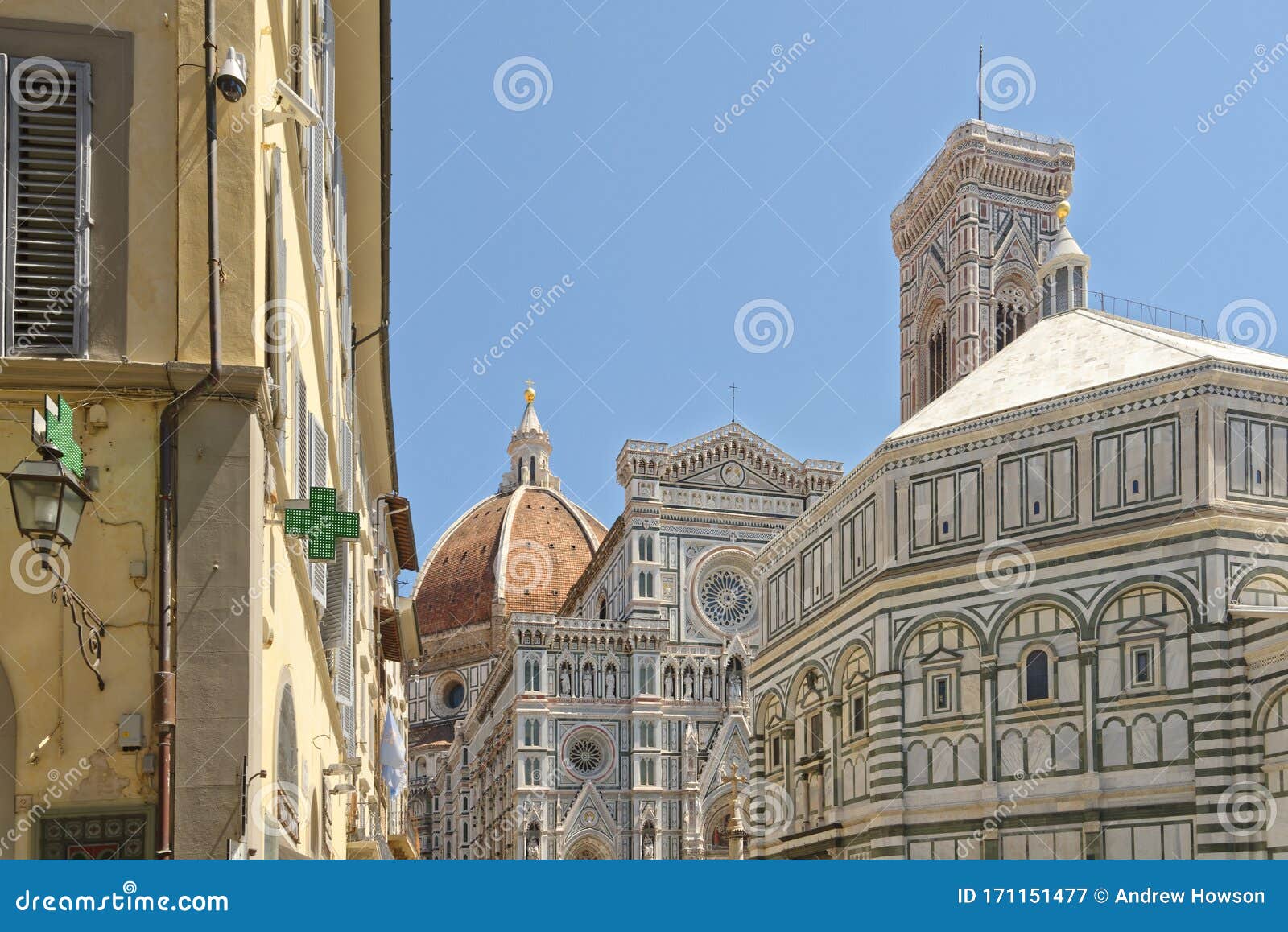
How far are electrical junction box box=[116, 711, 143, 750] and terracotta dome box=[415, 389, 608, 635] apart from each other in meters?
109

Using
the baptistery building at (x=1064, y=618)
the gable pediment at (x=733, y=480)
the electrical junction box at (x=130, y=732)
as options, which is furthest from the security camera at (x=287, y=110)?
the gable pediment at (x=733, y=480)

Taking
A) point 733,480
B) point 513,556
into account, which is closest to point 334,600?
point 733,480

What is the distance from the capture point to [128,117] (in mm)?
9844

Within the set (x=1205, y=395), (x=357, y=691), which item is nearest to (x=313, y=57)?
(x=357, y=691)

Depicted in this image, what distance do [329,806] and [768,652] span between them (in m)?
22.2

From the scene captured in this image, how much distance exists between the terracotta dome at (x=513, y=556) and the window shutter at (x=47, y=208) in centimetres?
10842

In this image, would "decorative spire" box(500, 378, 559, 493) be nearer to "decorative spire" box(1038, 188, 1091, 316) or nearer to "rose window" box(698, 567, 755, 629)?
"rose window" box(698, 567, 755, 629)

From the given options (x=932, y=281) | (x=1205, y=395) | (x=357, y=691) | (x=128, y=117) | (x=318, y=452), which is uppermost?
(x=932, y=281)

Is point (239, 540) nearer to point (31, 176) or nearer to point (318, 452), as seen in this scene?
point (31, 176)

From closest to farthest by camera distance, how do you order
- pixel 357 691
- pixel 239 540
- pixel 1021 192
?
pixel 239 540 → pixel 357 691 → pixel 1021 192

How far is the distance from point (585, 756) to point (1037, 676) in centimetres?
4179

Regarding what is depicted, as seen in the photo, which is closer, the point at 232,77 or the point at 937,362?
the point at 232,77

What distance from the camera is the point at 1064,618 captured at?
96.4 feet

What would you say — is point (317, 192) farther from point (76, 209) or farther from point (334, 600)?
point (76, 209)
